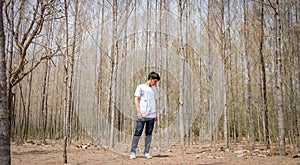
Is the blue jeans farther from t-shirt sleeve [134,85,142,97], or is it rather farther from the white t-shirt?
t-shirt sleeve [134,85,142,97]

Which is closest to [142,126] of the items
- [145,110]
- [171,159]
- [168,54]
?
[145,110]

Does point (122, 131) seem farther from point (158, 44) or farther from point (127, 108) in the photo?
point (158, 44)

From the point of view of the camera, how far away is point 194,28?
313 inches

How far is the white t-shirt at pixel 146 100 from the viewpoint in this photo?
484cm

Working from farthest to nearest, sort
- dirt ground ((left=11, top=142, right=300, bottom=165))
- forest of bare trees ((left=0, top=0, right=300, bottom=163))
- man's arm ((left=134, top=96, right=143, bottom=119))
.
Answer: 1. forest of bare trees ((left=0, top=0, right=300, bottom=163))
2. man's arm ((left=134, top=96, right=143, bottom=119))
3. dirt ground ((left=11, top=142, right=300, bottom=165))

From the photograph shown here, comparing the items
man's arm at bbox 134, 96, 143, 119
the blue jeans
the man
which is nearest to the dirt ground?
the man

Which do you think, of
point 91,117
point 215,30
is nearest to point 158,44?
point 215,30

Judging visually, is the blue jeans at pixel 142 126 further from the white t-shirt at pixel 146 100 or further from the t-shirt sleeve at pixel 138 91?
the t-shirt sleeve at pixel 138 91

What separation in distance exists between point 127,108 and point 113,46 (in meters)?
2.02

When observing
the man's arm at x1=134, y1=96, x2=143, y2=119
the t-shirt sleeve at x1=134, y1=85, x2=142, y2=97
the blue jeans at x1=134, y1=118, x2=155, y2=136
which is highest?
the t-shirt sleeve at x1=134, y1=85, x2=142, y2=97

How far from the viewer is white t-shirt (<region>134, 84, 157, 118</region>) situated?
4836 millimetres

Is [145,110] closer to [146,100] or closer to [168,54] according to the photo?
[146,100]

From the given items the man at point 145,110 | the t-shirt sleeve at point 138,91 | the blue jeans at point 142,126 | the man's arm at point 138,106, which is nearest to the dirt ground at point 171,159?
the man at point 145,110

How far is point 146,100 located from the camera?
4.86m
